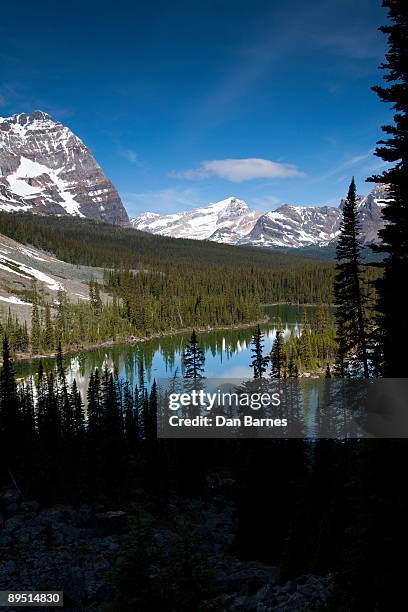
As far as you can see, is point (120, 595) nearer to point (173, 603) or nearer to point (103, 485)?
point (173, 603)

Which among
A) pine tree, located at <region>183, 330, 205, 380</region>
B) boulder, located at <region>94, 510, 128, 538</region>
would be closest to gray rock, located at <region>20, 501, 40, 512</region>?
boulder, located at <region>94, 510, 128, 538</region>

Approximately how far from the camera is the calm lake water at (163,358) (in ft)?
336

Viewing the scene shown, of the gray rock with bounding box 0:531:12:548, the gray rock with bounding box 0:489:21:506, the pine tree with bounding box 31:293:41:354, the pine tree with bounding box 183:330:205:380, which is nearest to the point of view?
the gray rock with bounding box 0:531:12:548

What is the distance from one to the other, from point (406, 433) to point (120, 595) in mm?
9005

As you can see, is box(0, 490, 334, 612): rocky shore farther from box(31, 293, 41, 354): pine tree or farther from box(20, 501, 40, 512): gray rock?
box(31, 293, 41, 354): pine tree

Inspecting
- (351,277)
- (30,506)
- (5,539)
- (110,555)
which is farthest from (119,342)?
(351,277)

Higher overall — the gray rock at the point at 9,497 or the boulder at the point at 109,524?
the gray rock at the point at 9,497

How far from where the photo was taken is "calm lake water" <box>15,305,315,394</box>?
336ft

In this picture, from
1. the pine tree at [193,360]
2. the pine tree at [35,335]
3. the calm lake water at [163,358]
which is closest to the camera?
the pine tree at [193,360]

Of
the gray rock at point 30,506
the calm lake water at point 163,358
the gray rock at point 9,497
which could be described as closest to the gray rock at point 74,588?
the gray rock at point 30,506

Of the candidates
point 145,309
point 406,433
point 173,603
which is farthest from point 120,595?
point 145,309

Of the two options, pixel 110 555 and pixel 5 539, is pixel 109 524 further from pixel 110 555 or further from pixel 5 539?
pixel 5 539

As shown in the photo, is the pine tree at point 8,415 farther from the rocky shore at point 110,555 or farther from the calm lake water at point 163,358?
the calm lake water at point 163,358

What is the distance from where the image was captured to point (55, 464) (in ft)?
131
